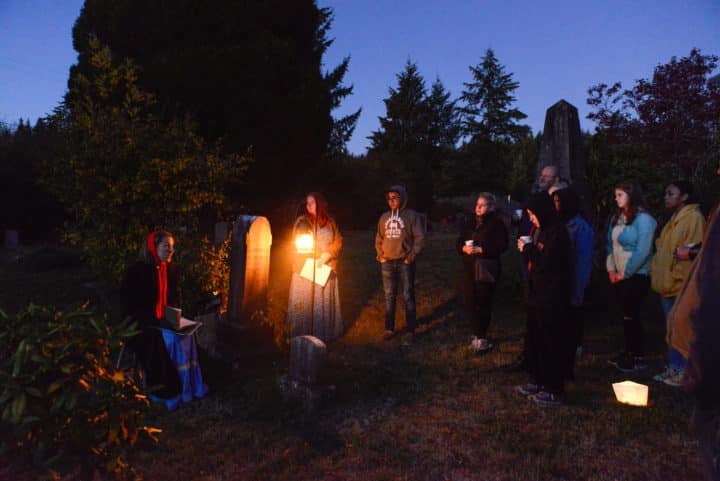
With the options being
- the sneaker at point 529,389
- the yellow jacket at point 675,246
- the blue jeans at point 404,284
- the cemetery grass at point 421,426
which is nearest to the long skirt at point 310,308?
the cemetery grass at point 421,426

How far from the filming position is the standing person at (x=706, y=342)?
1542 mm

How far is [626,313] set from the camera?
5773mm

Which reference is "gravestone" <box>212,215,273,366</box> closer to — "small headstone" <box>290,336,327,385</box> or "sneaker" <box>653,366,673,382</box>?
"small headstone" <box>290,336,327,385</box>

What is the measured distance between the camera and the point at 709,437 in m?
1.61

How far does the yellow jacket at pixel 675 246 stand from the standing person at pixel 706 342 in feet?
13.4

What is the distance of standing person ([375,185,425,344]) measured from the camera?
6891mm

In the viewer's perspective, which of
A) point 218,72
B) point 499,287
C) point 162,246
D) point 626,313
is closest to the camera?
point 162,246

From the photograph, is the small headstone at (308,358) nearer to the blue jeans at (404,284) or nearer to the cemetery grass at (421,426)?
the cemetery grass at (421,426)

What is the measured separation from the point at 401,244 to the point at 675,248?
3.25m

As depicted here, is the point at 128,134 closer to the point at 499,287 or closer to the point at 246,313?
the point at 246,313

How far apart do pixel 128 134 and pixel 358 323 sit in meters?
4.57

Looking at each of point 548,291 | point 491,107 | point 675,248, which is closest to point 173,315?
point 548,291

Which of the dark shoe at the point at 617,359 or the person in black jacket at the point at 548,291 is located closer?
the person in black jacket at the point at 548,291

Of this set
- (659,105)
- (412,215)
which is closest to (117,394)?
(412,215)
